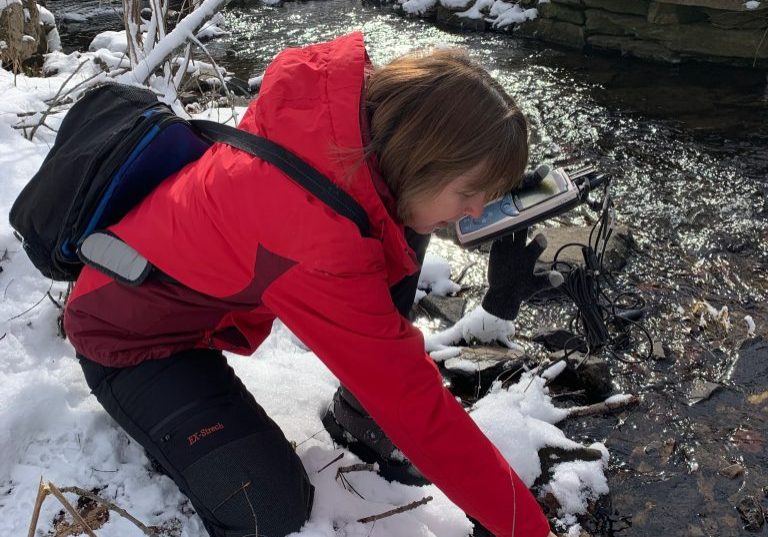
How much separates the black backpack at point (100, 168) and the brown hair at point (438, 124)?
422mm

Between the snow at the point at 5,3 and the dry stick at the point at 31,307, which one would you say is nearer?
the dry stick at the point at 31,307

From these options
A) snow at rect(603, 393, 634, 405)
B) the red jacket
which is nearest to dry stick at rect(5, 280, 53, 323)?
the red jacket

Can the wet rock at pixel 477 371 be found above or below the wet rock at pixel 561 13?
below

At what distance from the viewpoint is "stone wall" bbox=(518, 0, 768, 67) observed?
21.0 ft

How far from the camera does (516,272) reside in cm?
249

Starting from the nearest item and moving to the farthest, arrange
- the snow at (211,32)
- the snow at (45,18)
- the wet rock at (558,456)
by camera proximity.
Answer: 1. the wet rock at (558,456)
2. the snow at (45,18)
3. the snow at (211,32)

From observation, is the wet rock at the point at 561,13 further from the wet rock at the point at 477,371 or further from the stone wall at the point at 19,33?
the wet rock at the point at 477,371

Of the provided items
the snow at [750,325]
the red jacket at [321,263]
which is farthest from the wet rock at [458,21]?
the red jacket at [321,263]

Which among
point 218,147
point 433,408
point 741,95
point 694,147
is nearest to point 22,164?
point 218,147

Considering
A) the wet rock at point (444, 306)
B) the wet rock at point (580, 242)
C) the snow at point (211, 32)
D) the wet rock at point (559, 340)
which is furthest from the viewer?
the snow at point (211, 32)

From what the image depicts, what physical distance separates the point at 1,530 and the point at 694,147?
4963mm

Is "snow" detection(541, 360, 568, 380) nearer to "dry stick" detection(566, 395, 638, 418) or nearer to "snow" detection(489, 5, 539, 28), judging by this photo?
"dry stick" detection(566, 395, 638, 418)

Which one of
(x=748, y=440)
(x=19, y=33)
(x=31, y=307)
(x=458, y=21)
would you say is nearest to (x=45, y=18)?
(x=19, y=33)

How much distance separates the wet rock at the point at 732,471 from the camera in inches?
91.9
